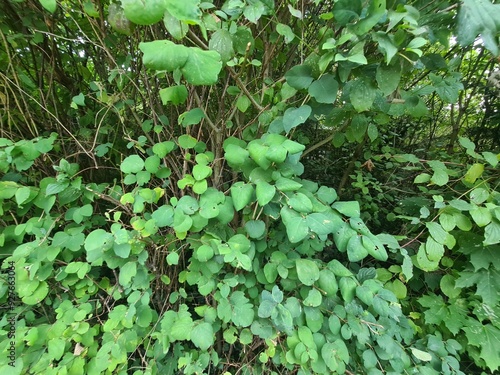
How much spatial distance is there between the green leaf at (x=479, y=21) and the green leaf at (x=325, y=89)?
13.5 inches

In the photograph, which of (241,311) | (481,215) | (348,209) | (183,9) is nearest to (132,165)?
(183,9)

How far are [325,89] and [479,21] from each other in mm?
408

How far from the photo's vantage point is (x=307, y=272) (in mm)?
993

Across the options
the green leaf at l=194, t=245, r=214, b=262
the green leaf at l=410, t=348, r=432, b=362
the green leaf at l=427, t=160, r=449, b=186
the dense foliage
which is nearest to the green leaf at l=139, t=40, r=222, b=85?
the dense foliage

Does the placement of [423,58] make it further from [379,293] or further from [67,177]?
[67,177]

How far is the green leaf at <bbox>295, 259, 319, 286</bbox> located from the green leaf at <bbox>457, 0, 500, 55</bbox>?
0.89 meters

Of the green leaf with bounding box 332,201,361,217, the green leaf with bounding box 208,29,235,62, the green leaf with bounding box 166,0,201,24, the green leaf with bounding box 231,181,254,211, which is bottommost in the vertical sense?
the green leaf with bounding box 332,201,361,217

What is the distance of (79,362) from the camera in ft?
3.20

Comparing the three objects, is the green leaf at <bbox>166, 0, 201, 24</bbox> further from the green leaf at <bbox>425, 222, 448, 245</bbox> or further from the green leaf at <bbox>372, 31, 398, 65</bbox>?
the green leaf at <bbox>425, 222, 448, 245</bbox>

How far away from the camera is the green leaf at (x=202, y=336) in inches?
38.4

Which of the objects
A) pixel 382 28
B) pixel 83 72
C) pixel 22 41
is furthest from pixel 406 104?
pixel 22 41

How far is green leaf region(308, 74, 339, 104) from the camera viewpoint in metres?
0.82

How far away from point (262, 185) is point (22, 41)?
1.72 meters

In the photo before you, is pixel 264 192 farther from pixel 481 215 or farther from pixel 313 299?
pixel 481 215
